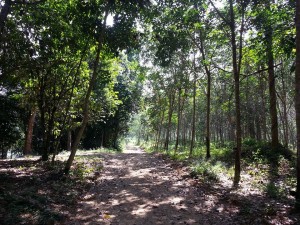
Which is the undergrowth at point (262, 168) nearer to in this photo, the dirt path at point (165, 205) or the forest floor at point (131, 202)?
the forest floor at point (131, 202)

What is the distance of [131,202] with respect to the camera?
8180 millimetres

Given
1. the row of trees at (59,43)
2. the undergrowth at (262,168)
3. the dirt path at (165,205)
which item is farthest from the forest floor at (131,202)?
the row of trees at (59,43)

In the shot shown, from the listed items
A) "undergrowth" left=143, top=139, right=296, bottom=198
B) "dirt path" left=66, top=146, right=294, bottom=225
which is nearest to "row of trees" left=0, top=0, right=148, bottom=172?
"dirt path" left=66, top=146, right=294, bottom=225

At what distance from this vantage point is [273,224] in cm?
587

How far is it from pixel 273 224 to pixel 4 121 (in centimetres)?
2160

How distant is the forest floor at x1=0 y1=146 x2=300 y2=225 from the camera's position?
6340mm

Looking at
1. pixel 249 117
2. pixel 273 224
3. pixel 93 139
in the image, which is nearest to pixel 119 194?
pixel 273 224

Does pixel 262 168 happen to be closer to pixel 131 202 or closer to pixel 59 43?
pixel 131 202

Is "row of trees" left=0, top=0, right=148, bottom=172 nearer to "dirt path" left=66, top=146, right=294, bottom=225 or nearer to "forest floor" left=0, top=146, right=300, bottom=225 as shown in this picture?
"forest floor" left=0, top=146, right=300, bottom=225

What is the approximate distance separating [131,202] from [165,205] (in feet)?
3.78

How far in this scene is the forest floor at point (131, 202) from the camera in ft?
20.8

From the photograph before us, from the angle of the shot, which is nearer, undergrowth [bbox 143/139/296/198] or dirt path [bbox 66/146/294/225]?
dirt path [bbox 66/146/294/225]

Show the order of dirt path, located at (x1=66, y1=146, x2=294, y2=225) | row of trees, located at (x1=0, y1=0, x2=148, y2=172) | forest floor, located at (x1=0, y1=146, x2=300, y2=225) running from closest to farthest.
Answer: forest floor, located at (x1=0, y1=146, x2=300, y2=225), dirt path, located at (x1=66, y1=146, x2=294, y2=225), row of trees, located at (x1=0, y1=0, x2=148, y2=172)

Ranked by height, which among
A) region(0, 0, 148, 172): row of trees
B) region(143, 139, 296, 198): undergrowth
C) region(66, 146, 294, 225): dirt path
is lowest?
region(66, 146, 294, 225): dirt path
